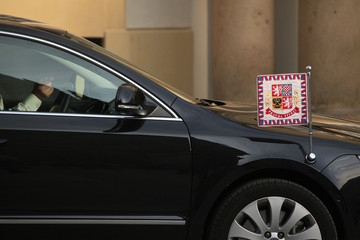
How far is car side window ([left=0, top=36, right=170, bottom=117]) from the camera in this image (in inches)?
170

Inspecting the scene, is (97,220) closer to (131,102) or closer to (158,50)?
(131,102)

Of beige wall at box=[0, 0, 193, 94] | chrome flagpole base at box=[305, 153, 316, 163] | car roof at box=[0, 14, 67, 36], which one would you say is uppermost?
beige wall at box=[0, 0, 193, 94]

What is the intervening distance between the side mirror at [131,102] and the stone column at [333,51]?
576cm

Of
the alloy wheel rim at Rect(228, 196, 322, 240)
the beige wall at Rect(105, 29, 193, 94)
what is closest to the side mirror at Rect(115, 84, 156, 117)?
the alloy wheel rim at Rect(228, 196, 322, 240)

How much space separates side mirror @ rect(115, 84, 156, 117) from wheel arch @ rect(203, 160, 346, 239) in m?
0.60

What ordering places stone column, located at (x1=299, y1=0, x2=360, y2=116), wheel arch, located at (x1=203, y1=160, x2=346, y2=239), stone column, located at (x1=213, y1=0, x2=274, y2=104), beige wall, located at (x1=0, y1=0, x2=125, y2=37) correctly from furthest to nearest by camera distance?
beige wall, located at (x1=0, y1=0, x2=125, y2=37)
stone column, located at (x1=213, y1=0, x2=274, y2=104)
stone column, located at (x1=299, y1=0, x2=360, y2=116)
wheel arch, located at (x1=203, y1=160, x2=346, y2=239)

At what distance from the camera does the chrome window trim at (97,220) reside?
416cm

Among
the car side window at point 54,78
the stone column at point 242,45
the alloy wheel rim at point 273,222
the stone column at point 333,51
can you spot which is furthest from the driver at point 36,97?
the stone column at point 333,51

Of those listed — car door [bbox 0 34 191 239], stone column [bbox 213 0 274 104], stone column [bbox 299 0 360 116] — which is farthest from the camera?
stone column [bbox 213 0 274 104]

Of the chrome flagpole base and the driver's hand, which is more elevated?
the driver's hand

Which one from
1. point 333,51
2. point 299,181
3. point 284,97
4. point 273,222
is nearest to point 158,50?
point 333,51

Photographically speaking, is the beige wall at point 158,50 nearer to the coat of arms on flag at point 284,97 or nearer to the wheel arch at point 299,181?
the coat of arms on flag at point 284,97

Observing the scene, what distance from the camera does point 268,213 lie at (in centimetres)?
431

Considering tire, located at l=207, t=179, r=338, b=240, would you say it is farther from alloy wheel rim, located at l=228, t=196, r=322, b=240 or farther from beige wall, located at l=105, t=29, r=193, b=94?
beige wall, located at l=105, t=29, r=193, b=94
